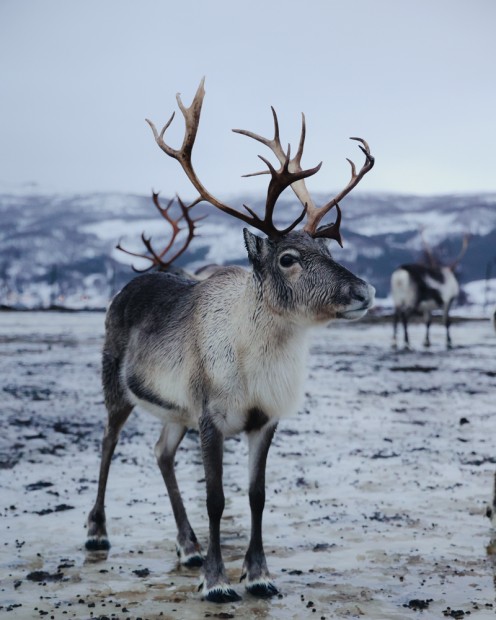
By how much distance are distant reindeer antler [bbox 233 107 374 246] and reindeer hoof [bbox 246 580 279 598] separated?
1.84 meters

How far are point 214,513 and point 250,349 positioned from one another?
2.86ft

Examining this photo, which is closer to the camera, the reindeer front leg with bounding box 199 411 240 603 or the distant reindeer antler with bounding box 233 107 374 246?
the reindeer front leg with bounding box 199 411 240 603

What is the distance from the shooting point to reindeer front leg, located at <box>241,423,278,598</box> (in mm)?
4625

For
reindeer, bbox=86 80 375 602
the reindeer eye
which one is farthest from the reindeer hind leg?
the reindeer eye

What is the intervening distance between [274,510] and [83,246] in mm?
195432

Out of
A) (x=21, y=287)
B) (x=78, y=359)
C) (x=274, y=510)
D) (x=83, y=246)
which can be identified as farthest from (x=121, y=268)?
(x=274, y=510)

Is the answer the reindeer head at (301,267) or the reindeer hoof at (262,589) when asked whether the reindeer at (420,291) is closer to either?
the reindeer head at (301,267)

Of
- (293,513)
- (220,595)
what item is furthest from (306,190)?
(220,595)

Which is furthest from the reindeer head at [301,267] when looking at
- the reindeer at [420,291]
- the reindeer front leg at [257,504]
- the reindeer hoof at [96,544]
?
the reindeer at [420,291]

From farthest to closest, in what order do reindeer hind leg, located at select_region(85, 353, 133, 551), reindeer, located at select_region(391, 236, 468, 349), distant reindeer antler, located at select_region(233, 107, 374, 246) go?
1. reindeer, located at select_region(391, 236, 468, 349)
2. reindeer hind leg, located at select_region(85, 353, 133, 551)
3. distant reindeer antler, located at select_region(233, 107, 374, 246)

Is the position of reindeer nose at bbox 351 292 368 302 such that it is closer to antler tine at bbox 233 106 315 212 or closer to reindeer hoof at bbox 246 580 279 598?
antler tine at bbox 233 106 315 212

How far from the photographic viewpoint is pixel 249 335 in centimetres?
470

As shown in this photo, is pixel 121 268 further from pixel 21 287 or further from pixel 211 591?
pixel 211 591

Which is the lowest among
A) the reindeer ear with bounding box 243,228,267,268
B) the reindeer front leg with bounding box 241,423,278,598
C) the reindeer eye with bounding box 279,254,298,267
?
the reindeer front leg with bounding box 241,423,278,598
